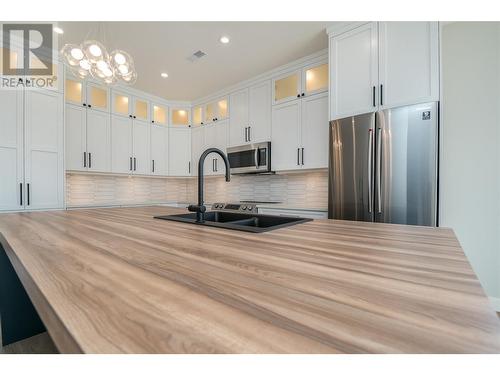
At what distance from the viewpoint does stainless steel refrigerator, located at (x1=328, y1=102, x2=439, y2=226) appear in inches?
75.2

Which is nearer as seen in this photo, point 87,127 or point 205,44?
point 205,44

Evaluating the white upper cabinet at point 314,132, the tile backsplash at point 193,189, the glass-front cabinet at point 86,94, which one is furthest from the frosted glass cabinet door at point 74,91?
the white upper cabinet at point 314,132

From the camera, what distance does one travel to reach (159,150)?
4316mm

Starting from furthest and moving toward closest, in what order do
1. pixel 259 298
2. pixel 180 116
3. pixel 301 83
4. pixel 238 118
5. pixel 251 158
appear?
pixel 180 116 < pixel 238 118 < pixel 251 158 < pixel 301 83 < pixel 259 298

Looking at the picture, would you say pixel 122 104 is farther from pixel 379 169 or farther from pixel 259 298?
pixel 259 298

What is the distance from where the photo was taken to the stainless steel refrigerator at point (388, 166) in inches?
75.2

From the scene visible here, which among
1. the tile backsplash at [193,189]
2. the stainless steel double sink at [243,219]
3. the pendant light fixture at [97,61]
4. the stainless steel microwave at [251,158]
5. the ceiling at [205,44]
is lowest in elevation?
the stainless steel double sink at [243,219]

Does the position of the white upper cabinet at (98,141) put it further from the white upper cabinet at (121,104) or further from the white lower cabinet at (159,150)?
the white lower cabinet at (159,150)

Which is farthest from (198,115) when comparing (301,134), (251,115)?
(301,134)

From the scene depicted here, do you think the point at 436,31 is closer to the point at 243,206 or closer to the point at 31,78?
the point at 243,206

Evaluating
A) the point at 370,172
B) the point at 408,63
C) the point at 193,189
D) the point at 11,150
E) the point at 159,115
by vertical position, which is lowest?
the point at 193,189

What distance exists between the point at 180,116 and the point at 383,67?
354 cm

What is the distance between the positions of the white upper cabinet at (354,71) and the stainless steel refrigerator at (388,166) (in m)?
0.14

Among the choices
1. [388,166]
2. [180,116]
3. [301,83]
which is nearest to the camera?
[388,166]
